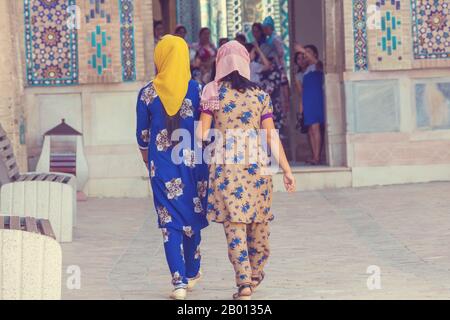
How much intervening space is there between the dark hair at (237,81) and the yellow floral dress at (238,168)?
26 millimetres

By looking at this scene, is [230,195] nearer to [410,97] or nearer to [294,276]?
[294,276]

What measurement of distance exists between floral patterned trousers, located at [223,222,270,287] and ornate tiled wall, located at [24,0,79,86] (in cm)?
684

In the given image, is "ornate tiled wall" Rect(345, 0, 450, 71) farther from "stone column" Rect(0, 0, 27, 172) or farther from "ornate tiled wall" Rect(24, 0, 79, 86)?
Answer: "stone column" Rect(0, 0, 27, 172)

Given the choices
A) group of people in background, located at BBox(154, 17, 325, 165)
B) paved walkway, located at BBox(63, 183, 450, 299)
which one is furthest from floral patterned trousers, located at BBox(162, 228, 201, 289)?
group of people in background, located at BBox(154, 17, 325, 165)

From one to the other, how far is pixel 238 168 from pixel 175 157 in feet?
1.40

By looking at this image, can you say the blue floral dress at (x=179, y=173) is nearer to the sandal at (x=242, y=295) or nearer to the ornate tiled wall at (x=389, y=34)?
the sandal at (x=242, y=295)

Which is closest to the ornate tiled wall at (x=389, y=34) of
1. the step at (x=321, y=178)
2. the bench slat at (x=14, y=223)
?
the step at (x=321, y=178)

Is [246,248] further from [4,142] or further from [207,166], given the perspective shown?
[4,142]

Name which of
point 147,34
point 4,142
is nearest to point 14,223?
point 4,142

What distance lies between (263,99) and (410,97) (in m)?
7.01

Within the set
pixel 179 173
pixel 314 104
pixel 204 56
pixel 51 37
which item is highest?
pixel 51 37

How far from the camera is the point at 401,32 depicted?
14.3m

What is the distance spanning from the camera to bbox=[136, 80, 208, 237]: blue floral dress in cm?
781

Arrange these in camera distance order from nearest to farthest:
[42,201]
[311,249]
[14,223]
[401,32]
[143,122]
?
[14,223] → [143,122] → [311,249] → [42,201] → [401,32]
